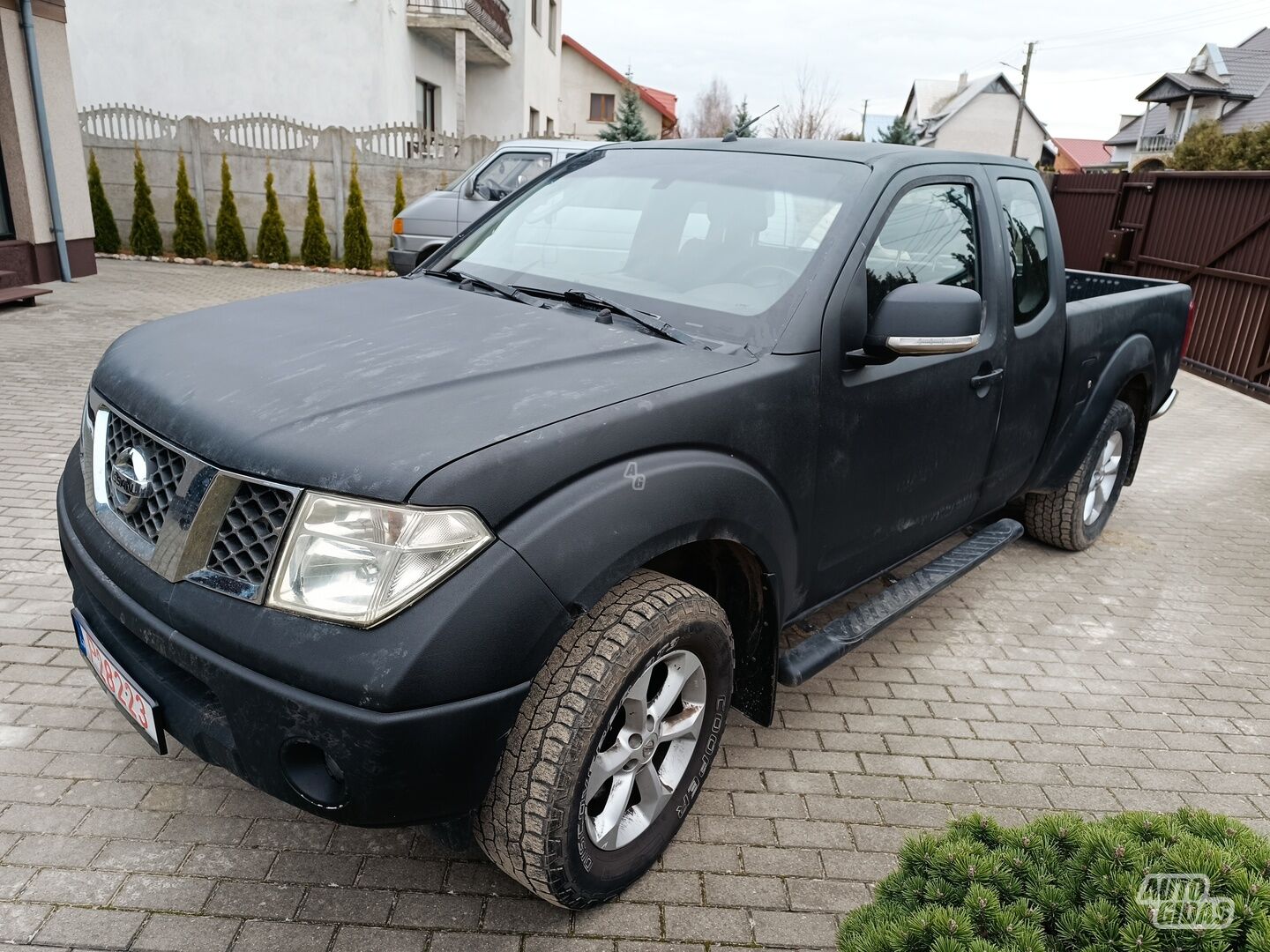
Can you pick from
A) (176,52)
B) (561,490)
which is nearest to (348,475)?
(561,490)

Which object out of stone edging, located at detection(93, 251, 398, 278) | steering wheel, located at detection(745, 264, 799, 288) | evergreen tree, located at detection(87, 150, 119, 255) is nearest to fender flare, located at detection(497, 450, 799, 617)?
steering wheel, located at detection(745, 264, 799, 288)

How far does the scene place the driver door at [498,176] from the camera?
1122 centimetres

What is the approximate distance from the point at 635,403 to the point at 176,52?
19.5m

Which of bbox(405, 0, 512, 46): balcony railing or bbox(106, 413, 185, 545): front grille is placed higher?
bbox(405, 0, 512, 46): balcony railing

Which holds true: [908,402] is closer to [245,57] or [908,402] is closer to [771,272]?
[771,272]

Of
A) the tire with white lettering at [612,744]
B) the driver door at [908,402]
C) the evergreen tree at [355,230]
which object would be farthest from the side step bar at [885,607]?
the evergreen tree at [355,230]

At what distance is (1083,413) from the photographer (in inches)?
174

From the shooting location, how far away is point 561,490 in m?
2.03

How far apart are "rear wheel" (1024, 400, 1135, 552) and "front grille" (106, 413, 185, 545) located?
424cm

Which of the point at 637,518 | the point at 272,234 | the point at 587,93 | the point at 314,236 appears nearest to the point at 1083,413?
the point at 637,518

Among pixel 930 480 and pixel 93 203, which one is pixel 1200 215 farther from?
pixel 93 203

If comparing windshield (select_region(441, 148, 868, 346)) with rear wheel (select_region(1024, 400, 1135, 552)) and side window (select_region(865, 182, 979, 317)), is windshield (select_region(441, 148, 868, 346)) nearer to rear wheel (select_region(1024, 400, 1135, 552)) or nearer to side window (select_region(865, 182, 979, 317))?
side window (select_region(865, 182, 979, 317))

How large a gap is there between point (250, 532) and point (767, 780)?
187 cm

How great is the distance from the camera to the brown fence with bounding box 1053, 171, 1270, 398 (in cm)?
1052
